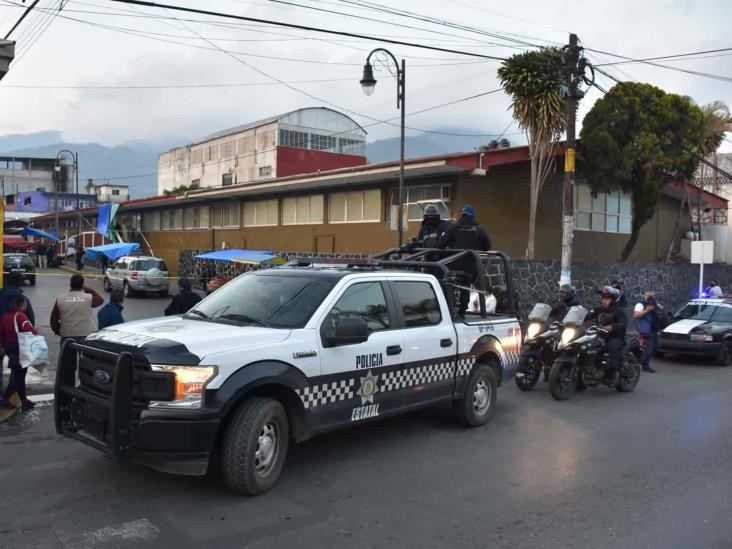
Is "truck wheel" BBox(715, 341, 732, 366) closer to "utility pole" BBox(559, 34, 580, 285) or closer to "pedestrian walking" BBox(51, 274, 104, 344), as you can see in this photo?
"utility pole" BBox(559, 34, 580, 285)

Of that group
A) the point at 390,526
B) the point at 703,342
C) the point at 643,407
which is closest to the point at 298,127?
the point at 703,342

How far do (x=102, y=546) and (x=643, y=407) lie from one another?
7.43 meters

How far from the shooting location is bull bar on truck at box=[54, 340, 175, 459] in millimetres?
4656

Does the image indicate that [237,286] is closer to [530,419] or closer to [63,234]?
[530,419]

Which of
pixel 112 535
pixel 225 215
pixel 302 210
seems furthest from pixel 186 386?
pixel 225 215

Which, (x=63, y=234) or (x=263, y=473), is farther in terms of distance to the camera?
(x=63, y=234)

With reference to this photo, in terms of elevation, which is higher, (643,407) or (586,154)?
(586,154)

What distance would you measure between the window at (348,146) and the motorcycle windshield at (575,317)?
4920 cm

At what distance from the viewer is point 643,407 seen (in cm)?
900

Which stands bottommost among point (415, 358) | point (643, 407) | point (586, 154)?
point (643, 407)

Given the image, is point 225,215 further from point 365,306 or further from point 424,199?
point 365,306

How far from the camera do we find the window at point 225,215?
31.3 m

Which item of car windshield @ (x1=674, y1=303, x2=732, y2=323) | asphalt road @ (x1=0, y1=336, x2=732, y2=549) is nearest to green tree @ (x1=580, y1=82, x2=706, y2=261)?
car windshield @ (x1=674, y1=303, x2=732, y2=323)

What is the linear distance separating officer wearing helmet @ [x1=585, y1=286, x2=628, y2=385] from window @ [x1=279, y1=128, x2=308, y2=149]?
150ft
